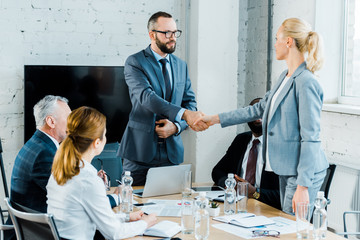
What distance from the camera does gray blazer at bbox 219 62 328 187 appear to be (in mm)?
2439

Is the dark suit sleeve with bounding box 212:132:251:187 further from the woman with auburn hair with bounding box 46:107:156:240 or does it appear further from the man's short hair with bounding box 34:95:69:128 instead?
the woman with auburn hair with bounding box 46:107:156:240

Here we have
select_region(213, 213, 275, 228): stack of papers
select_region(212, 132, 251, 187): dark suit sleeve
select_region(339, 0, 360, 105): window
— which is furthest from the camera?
select_region(339, 0, 360, 105): window

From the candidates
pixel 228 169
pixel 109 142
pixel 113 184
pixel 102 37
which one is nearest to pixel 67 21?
pixel 102 37

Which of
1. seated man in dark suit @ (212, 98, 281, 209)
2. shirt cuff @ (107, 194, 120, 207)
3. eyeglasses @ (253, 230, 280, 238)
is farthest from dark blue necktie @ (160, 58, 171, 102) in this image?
eyeglasses @ (253, 230, 280, 238)

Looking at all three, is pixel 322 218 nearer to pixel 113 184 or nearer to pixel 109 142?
pixel 113 184

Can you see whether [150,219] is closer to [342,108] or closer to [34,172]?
[34,172]

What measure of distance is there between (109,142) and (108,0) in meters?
1.27

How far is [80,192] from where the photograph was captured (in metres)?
1.95

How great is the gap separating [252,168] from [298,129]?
87 centimetres

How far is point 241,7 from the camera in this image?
15.7ft

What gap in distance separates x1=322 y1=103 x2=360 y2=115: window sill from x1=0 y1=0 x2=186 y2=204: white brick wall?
180cm

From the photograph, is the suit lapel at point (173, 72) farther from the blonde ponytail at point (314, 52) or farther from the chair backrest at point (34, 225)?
the chair backrest at point (34, 225)

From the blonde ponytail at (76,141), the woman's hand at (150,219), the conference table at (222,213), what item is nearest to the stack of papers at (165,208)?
the conference table at (222,213)

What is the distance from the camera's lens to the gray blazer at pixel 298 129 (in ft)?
8.00
